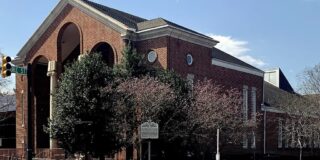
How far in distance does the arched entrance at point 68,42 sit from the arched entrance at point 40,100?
2051 millimetres

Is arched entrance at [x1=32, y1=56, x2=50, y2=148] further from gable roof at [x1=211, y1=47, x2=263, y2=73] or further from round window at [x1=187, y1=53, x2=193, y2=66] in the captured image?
gable roof at [x1=211, y1=47, x2=263, y2=73]

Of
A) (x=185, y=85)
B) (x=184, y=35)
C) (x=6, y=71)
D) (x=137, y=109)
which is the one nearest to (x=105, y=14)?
(x=184, y=35)

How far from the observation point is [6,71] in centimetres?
2131

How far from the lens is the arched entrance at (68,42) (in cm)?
3900

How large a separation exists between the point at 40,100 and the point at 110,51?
28.3 feet

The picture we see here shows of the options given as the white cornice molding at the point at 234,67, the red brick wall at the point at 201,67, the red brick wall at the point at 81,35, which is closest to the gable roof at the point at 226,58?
the white cornice molding at the point at 234,67

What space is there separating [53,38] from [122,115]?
15.6 m

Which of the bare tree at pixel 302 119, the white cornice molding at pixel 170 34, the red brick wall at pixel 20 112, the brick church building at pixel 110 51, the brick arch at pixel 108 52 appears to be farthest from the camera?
the red brick wall at pixel 20 112

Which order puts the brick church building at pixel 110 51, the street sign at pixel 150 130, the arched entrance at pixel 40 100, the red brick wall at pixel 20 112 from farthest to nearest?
the arched entrance at pixel 40 100
the red brick wall at pixel 20 112
the brick church building at pixel 110 51
the street sign at pixel 150 130

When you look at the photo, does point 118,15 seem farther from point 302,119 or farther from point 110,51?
point 302,119

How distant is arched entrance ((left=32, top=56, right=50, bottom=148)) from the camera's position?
136 ft

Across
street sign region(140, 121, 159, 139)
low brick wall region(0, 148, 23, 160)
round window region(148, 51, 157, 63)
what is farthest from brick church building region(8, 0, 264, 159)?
street sign region(140, 121, 159, 139)

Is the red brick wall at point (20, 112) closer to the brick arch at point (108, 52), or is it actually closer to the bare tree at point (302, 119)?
the brick arch at point (108, 52)

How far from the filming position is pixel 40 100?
42875 mm
